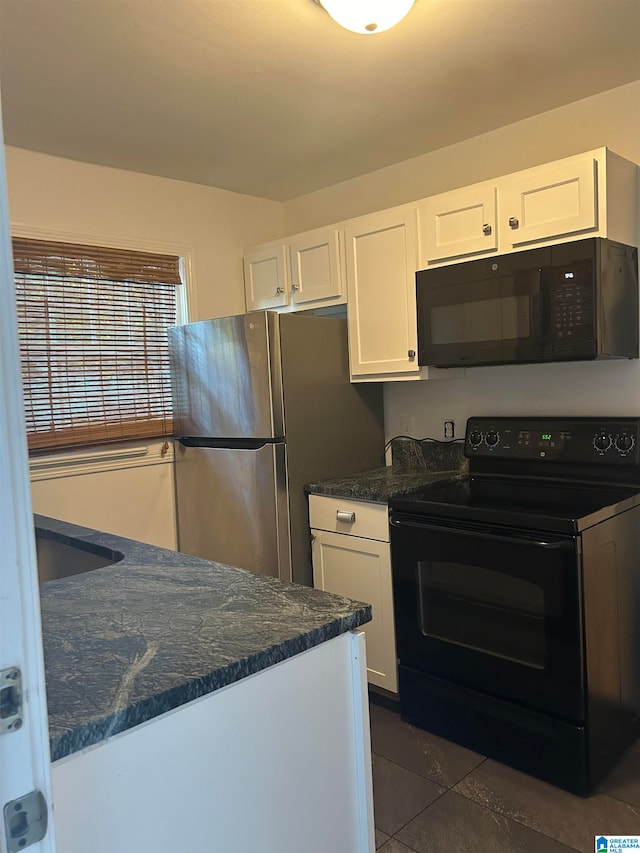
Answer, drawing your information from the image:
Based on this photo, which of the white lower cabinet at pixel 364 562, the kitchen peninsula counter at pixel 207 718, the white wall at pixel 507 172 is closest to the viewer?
the kitchen peninsula counter at pixel 207 718

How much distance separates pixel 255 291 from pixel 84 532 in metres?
1.80

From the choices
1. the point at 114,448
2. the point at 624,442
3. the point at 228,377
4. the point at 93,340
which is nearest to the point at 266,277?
the point at 228,377

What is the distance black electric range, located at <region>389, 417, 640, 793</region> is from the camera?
6.73 ft

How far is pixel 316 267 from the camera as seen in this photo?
10.2 ft

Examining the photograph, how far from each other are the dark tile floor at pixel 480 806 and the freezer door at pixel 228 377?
1.35 meters

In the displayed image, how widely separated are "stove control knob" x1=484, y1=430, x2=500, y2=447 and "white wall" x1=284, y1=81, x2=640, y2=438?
0.41 feet

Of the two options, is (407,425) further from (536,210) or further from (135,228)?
(135,228)

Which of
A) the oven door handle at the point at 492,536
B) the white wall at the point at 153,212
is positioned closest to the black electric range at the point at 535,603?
the oven door handle at the point at 492,536

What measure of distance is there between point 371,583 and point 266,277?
1.66 m

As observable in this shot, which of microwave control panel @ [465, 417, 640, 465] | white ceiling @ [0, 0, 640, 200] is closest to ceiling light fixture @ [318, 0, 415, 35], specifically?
white ceiling @ [0, 0, 640, 200]

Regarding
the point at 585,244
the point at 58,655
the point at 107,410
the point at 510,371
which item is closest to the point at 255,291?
the point at 107,410

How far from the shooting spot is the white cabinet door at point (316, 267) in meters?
3.04

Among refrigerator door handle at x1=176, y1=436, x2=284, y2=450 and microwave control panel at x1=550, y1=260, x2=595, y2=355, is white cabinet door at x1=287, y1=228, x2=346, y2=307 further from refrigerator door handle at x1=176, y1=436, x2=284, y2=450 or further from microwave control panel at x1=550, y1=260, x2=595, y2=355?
microwave control panel at x1=550, y1=260, x2=595, y2=355

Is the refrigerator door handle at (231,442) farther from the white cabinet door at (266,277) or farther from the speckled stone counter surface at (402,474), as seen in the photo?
the white cabinet door at (266,277)
